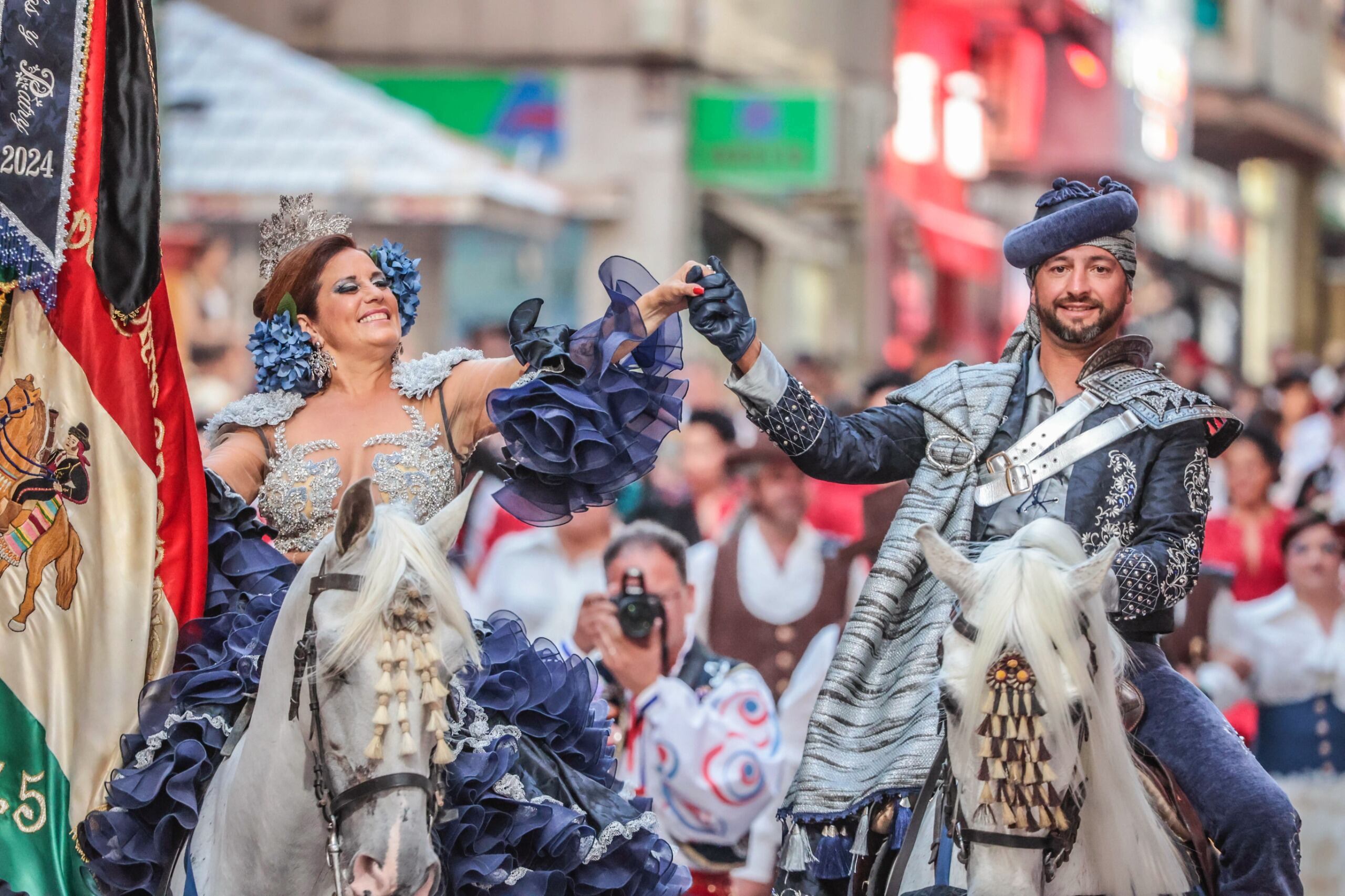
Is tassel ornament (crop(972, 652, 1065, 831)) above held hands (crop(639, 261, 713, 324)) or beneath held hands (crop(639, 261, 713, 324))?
beneath

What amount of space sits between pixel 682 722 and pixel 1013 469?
→ 2829 mm

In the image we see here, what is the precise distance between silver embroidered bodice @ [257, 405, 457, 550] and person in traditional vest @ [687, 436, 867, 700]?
13.2 ft

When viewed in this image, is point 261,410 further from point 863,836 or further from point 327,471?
point 863,836

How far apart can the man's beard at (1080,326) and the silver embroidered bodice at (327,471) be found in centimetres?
164

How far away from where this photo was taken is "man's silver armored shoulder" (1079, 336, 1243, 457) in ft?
17.2

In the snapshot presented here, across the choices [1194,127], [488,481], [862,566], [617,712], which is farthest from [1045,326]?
[1194,127]

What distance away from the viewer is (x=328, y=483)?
213 inches

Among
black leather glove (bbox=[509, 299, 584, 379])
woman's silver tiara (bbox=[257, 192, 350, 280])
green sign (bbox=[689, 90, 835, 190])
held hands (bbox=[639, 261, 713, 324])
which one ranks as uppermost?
green sign (bbox=[689, 90, 835, 190])

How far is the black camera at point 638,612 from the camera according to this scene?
26.1ft

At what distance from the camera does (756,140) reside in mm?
21125

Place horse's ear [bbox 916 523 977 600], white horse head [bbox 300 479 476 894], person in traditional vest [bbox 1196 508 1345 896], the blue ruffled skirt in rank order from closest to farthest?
1. white horse head [bbox 300 479 476 894]
2. horse's ear [bbox 916 523 977 600]
3. the blue ruffled skirt
4. person in traditional vest [bbox 1196 508 1345 896]

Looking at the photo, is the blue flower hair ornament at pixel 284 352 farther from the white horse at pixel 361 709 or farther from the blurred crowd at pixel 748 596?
the white horse at pixel 361 709

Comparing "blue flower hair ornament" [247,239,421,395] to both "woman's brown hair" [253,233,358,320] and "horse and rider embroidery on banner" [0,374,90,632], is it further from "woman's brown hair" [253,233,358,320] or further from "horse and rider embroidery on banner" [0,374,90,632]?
"horse and rider embroidery on banner" [0,374,90,632]

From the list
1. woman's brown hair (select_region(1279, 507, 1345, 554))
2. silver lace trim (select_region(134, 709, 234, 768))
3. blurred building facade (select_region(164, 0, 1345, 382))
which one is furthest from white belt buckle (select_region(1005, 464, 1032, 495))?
blurred building facade (select_region(164, 0, 1345, 382))
